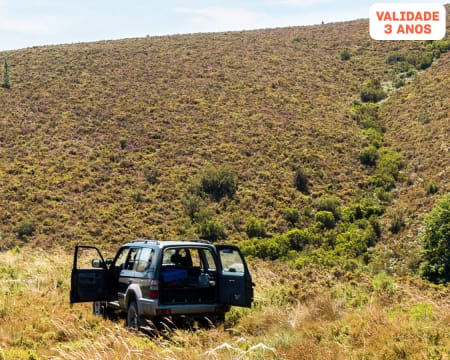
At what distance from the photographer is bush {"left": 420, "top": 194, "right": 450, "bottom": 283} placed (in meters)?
30.3

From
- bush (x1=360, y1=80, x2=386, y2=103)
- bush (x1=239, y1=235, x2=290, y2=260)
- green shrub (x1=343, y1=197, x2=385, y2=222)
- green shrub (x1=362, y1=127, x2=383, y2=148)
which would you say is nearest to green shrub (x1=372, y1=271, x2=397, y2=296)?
bush (x1=239, y1=235, x2=290, y2=260)

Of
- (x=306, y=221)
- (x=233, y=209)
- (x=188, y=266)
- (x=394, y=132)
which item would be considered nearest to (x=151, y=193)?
(x=233, y=209)

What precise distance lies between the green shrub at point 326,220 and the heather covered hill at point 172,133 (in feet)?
6.82

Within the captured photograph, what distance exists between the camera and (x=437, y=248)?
3067 cm

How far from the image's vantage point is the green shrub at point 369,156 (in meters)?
45.5

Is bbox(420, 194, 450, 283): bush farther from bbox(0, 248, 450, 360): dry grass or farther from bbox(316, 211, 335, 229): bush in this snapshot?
bbox(0, 248, 450, 360): dry grass

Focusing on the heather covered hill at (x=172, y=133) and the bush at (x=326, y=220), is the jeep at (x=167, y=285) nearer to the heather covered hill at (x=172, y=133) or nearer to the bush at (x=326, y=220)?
the heather covered hill at (x=172, y=133)

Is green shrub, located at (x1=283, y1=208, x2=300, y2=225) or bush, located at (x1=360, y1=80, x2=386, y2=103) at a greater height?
bush, located at (x1=360, y1=80, x2=386, y2=103)

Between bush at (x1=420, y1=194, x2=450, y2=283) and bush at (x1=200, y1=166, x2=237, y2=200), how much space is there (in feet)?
48.1

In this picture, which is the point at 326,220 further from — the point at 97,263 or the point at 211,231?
the point at 97,263

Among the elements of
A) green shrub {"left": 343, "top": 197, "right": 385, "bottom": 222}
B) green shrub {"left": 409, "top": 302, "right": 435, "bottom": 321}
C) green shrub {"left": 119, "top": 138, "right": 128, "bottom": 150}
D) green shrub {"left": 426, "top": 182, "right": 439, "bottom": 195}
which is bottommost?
green shrub {"left": 343, "top": 197, "right": 385, "bottom": 222}

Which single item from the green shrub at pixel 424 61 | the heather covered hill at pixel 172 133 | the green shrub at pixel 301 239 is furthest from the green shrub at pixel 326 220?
the green shrub at pixel 424 61

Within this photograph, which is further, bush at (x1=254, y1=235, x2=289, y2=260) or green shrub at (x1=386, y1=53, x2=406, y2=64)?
green shrub at (x1=386, y1=53, x2=406, y2=64)

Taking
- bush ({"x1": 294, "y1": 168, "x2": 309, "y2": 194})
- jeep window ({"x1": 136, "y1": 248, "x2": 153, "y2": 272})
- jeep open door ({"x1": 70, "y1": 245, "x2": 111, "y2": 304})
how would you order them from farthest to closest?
bush ({"x1": 294, "y1": 168, "x2": 309, "y2": 194}) < jeep open door ({"x1": 70, "y1": 245, "x2": 111, "y2": 304}) < jeep window ({"x1": 136, "y1": 248, "x2": 153, "y2": 272})
